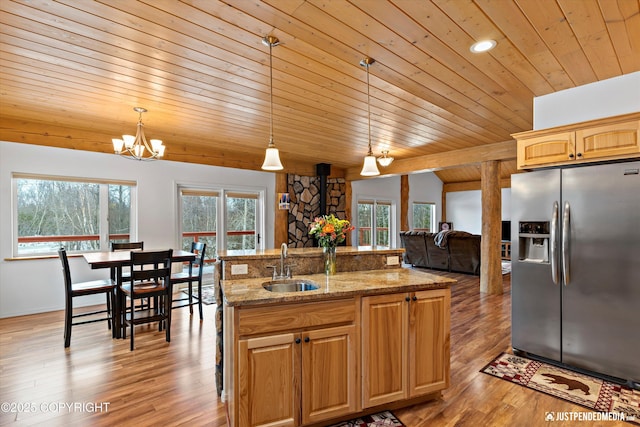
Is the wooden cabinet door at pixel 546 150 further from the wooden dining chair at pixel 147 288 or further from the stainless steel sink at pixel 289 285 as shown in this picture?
the wooden dining chair at pixel 147 288

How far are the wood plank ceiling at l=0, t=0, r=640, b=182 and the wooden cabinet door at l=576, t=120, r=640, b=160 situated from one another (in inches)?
20.7

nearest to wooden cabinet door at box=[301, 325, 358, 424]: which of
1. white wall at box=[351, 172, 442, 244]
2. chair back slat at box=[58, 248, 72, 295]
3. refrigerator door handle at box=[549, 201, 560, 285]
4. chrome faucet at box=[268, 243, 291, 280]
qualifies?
chrome faucet at box=[268, 243, 291, 280]

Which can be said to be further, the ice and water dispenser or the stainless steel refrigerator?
the ice and water dispenser

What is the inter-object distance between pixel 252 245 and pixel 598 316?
5203 mm

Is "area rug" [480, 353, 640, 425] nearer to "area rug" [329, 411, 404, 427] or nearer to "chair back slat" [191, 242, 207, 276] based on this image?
"area rug" [329, 411, 404, 427]

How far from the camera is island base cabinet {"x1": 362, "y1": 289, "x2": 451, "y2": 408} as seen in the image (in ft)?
6.46

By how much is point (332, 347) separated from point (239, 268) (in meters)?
0.85

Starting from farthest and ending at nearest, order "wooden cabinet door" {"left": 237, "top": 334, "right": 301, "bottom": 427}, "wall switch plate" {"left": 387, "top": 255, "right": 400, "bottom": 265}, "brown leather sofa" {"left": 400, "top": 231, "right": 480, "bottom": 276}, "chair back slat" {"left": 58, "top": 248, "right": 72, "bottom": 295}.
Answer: "brown leather sofa" {"left": 400, "top": 231, "right": 480, "bottom": 276}, "chair back slat" {"left": 58, "top": 248, "right": 72, "bottom": 295}, "wall switch plate" {"left": 387, "top": 255, "right": 400, "bottom": 265}, "wooden cabinet door" {"left": 237, "top": 334, "right": 301, "bottom": 427}

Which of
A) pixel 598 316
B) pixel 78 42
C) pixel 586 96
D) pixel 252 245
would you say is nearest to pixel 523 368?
pixel 598 316

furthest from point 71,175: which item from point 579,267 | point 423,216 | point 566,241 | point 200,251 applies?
point 423,216

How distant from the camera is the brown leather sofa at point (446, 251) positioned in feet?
21.7

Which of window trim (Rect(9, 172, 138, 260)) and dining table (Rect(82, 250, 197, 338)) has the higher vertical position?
window trim (Rect(9, 172, 138, 260))

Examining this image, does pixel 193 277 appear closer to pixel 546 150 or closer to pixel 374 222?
pixel 546 150

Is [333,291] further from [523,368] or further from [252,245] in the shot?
[252,245]
